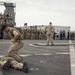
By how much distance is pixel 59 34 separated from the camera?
44.7 m

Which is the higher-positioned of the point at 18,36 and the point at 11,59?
the point at 18,36

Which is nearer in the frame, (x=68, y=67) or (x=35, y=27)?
(x=68, y=67)

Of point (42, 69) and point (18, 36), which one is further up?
point (18, 36)

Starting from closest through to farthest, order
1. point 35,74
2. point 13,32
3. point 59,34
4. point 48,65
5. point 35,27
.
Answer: point 35,74 → point 13,32 → point 48,65 → point 59,34 → point 35,27

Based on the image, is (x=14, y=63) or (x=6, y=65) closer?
(x=6, y=65)

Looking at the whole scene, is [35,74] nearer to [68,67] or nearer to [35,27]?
[68,67]

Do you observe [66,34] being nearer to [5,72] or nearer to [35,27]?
[35,27]

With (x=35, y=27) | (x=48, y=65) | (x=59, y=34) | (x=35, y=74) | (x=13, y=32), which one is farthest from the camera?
(x=35, y=27)

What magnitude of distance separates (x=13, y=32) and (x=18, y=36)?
246 millimetres

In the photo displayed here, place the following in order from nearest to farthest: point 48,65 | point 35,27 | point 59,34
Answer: point 48,65, point 59,34, point 35,27

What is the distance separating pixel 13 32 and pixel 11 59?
1.01 metres

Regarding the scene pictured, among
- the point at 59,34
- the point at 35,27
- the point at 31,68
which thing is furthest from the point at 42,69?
the point at 35,27

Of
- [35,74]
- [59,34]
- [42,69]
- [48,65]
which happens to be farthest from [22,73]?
[59,34]

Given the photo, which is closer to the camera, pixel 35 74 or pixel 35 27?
pixel 35 74
